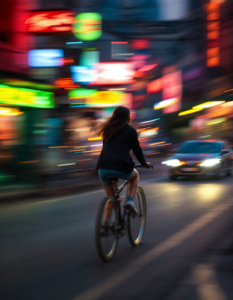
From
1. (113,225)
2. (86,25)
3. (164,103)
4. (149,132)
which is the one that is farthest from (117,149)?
(164,103)

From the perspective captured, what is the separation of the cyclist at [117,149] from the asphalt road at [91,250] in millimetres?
Result: 677

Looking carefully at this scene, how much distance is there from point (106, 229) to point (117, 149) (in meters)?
0.89

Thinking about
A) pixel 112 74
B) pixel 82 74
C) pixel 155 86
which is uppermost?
pixel 155 86

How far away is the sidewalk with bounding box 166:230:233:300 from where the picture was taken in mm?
3752

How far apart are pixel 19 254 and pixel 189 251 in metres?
1.98

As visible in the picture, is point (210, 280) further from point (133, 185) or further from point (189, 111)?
point (189, 111)

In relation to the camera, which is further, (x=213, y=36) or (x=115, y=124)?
(x=213, y=36)

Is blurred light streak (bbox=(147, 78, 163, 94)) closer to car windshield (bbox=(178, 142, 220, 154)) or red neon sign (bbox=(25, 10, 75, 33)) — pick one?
red neon sign (bbox=(25, 10, 75, 33))

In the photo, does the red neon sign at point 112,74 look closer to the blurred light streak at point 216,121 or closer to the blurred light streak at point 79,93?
the blurred light streak at point 79,93

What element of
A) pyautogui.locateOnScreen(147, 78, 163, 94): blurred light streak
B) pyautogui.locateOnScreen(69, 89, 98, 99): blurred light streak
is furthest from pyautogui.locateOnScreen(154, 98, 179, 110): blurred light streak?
pyautogui.locateOnScreen(69, 89, 98, 99): blurred light streak

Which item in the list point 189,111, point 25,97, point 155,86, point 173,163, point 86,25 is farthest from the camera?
point 155,86

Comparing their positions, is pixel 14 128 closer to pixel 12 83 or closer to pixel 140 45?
pixel 12 83

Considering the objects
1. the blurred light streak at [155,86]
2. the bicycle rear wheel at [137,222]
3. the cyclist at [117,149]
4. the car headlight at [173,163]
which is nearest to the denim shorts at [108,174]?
the cyclist at [117,149]

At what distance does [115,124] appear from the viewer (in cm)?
523
